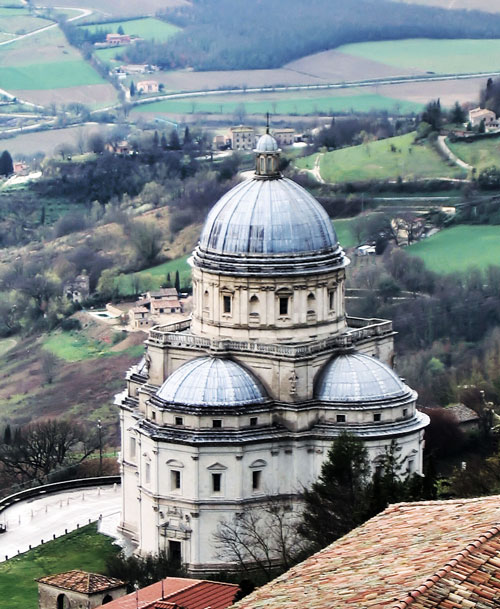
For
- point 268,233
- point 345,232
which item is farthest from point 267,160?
point 345,232

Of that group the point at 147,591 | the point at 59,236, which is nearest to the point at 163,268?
the point at 59,236

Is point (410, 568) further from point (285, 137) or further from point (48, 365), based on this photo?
point (285, 137)

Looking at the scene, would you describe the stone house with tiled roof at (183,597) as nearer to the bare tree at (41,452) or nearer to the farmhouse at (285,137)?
the bare tree at (41,452)

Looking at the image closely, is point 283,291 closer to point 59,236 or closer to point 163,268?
point 163,268

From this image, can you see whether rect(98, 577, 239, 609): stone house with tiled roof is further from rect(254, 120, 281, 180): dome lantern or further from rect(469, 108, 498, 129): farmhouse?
rect(469, 108, 498, 129): farmhouse

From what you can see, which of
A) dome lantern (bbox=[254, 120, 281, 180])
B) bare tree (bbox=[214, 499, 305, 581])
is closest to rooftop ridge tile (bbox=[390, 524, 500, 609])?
bare tree (bbox=[214, 499, 305, 581])

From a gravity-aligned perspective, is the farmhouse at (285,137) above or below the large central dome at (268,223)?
below

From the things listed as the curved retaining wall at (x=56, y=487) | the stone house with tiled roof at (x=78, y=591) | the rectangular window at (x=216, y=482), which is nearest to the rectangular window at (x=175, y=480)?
the rectangular window at (x=216, y=482)
